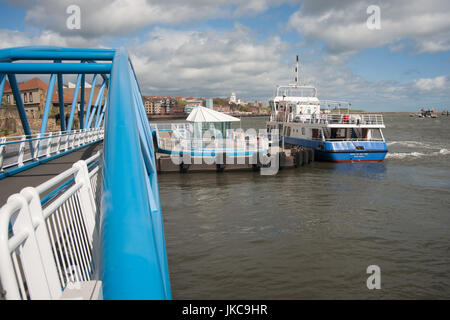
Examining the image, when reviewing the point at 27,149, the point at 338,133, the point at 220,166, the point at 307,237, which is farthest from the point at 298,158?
the point at 27,149

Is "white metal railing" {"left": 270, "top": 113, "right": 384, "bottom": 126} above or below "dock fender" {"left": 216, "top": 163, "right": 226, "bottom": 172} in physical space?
above

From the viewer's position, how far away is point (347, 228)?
1209cm

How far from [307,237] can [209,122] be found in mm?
15831

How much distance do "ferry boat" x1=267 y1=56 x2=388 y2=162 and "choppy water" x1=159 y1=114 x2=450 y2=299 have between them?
6.67 metres

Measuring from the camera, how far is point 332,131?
1194 inches

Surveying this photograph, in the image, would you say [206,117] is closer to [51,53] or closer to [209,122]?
[209,122]

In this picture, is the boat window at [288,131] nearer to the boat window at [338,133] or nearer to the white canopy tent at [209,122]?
the boat window at [338,133]

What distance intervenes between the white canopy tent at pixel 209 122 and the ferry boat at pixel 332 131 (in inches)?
252

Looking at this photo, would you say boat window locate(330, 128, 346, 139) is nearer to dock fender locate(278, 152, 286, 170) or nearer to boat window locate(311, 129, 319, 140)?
boat window locate(311, 129, 319, 140)

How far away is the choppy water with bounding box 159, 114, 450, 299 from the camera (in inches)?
326

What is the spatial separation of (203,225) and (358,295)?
243 inches

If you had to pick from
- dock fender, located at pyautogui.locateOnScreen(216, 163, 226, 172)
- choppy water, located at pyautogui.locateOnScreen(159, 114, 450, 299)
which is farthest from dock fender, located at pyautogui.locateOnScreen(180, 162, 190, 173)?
choppy water, located at pyautogui.locateOnScreen(159, 114, 450, 299)

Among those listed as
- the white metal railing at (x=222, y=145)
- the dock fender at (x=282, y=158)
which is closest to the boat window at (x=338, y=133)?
the dock fender at (x=282, y=158)
